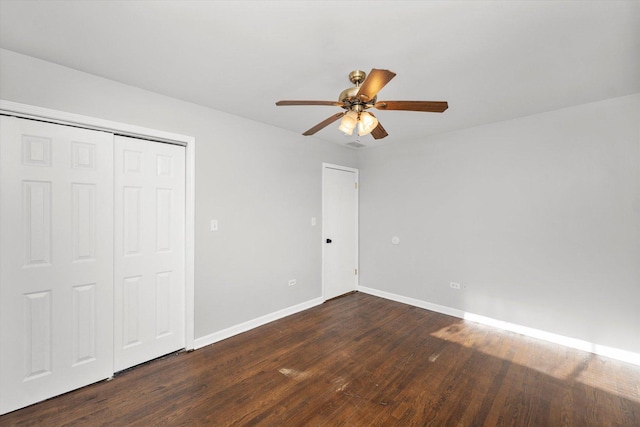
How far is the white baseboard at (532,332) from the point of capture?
2568 mm

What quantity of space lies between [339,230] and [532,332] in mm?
2765

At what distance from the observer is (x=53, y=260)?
2.03 m

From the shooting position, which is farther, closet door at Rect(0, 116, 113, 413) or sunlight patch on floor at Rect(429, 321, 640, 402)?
sunlight patch on floor at Rect(429, 321, 640, 402)

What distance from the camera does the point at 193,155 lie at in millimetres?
2707

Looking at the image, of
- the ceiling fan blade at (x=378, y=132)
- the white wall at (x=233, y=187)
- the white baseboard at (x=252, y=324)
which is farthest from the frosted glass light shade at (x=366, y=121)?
the white baseboard at (x=252, y=324)

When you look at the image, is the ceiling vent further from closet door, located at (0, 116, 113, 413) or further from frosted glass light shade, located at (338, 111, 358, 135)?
closet door, located at (0, 116, 113, 413)

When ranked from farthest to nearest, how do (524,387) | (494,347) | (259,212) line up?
(259,212)
(494,347)
(524,387)

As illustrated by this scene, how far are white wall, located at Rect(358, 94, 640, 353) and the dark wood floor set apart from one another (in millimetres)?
492

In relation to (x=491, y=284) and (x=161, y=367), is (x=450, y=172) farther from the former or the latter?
(x=161, y=367)

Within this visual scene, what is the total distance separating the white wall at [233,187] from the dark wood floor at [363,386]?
0.58 m

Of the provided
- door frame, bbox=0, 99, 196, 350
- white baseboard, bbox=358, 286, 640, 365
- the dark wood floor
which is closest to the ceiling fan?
door frame, bbox=0, 99, 196, 350

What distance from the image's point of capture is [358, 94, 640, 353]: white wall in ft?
8.44

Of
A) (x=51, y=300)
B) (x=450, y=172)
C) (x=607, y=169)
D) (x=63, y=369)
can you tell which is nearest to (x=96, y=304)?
(x=51, y=300)

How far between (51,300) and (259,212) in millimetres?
1959
